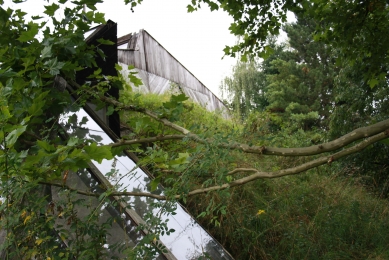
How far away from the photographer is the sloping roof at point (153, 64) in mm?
9824

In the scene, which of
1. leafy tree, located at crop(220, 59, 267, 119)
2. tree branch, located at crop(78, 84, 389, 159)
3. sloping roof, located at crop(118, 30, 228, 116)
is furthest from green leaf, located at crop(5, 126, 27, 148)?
leafy tree, located at crop(220, 59, 267, 119)

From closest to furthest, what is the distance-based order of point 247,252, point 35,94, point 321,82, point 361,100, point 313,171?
point 35,94, point 247,252, point 313,171, point 361,100, point 321,82

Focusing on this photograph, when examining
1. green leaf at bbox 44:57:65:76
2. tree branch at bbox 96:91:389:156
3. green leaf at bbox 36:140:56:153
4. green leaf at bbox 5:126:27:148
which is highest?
green leaf at bbox 44:57:65:76

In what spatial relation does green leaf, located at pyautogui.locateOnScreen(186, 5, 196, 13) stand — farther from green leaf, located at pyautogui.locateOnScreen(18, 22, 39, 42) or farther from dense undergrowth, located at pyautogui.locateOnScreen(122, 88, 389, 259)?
green leaf, located at pyautogui.locateOnScreen(18, 22, 39, 42)

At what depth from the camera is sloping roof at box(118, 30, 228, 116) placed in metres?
9.82

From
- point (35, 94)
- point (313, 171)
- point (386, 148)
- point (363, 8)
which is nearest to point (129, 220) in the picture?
point (35, 94)

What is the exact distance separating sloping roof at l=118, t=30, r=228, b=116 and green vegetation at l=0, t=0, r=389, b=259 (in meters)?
3.09

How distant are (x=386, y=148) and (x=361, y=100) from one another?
990mm

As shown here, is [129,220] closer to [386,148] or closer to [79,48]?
[79,48]

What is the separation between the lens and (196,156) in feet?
6.11

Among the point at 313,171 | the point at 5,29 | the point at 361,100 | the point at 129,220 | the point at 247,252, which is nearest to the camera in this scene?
the point at 5,29

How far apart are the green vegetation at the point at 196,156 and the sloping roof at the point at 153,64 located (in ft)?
10.1

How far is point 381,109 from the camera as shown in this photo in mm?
6562

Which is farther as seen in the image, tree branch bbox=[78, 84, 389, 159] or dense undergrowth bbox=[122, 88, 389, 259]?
dense undergrowth bbox=[122, 88, 389, 259]
